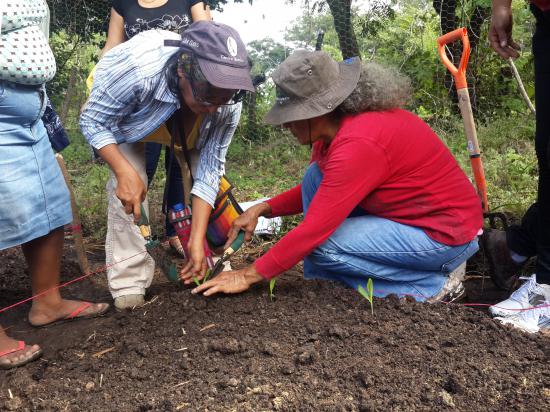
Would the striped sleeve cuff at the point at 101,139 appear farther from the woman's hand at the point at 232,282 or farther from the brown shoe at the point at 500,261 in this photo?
the brown shoe at the point at 500,261

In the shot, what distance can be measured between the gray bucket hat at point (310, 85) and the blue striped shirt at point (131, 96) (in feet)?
1.26

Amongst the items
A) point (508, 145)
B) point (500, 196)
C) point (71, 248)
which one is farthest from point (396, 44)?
point (71, 248)

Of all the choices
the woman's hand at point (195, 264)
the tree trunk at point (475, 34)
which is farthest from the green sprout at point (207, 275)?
the tree trunk at point (475, 34)

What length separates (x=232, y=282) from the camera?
2.61 metres

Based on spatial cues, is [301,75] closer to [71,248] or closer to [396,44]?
[71,248]

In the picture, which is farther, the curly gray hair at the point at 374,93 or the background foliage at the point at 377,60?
the background foliage at the point at 377,60

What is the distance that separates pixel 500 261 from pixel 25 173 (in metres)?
2.35

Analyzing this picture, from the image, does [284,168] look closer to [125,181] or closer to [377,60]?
[377,60]

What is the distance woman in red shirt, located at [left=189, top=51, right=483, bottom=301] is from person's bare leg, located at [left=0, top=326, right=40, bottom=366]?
74cm

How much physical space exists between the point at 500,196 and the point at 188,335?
101 inches

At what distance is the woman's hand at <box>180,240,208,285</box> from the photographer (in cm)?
269

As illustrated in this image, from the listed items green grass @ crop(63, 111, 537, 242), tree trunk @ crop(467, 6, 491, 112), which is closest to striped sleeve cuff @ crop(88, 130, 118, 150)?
green grass @ crop(63, 111, 537, 242)

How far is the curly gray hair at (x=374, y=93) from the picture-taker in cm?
243

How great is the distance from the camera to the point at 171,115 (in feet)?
8.64
